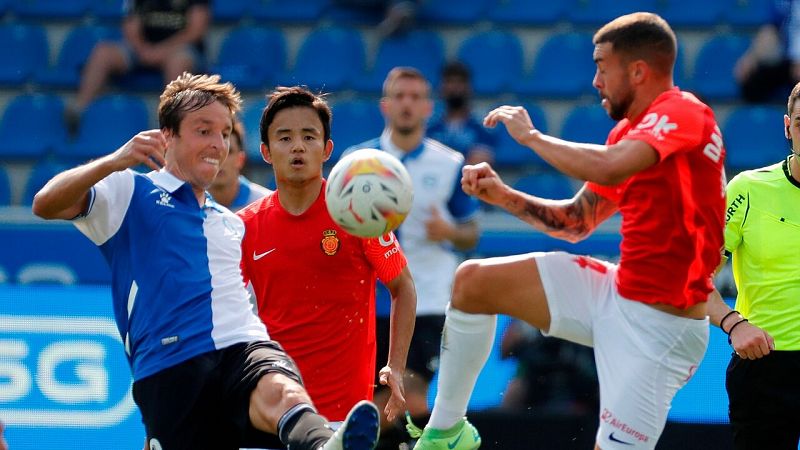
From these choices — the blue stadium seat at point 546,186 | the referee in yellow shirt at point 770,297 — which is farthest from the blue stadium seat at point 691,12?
the referee in yellow shirt at point 770,297

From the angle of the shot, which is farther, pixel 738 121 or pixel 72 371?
pixel 738 121

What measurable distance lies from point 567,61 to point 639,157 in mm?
8782

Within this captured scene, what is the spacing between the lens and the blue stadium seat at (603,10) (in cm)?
1391

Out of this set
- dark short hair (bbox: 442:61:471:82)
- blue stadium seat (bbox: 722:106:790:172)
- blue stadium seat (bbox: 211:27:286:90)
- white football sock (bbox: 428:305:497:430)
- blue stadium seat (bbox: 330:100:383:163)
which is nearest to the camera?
white football sock (bbox: 428:305:497:430)

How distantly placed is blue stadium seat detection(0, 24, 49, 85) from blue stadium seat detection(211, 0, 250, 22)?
6.84 ft

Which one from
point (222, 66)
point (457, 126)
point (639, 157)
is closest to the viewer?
point (639, 157)

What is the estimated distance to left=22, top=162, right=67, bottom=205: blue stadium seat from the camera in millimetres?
12930

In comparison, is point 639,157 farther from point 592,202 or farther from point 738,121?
point 738,121

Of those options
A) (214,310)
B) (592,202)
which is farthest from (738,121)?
(214,310)

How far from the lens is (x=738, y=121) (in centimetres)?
1303

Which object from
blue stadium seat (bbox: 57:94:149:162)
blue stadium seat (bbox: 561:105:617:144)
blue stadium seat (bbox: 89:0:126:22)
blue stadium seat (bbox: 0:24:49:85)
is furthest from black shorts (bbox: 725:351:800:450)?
blue stadium seat (bbox: 0:24:49:85)

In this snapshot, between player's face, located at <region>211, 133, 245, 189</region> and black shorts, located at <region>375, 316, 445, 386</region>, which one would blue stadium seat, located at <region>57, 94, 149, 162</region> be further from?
black shorts, located at <region>375, 316, 445, 386</region>

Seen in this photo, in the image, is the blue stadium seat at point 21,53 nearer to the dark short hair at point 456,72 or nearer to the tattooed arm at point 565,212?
the dark short hair at point 456,72

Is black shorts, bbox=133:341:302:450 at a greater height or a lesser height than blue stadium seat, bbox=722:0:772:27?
lesser
